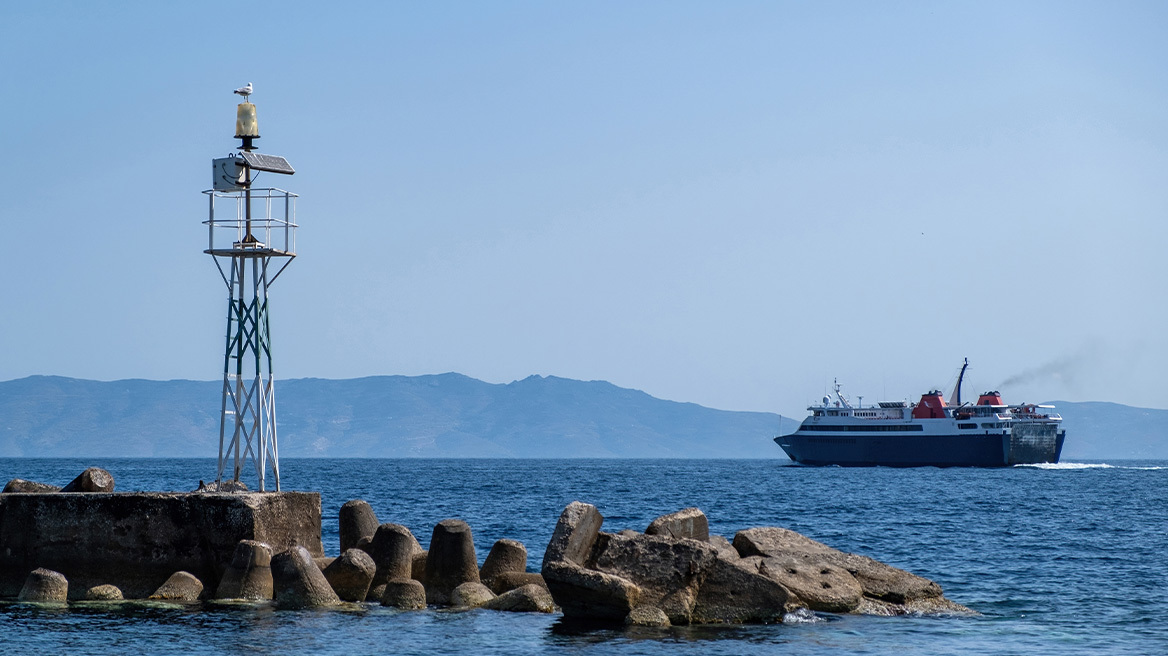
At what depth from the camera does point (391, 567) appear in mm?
21078

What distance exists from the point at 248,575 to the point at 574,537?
5.14 m

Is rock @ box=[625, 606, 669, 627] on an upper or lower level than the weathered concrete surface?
lower

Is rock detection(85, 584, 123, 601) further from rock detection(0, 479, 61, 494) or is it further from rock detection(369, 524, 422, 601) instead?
rock detection(369, 524, 422, 601)

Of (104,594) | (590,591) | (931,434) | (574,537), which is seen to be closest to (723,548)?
(574,537)

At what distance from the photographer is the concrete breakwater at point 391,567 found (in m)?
18.8

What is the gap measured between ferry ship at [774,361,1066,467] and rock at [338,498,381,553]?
107497 mm

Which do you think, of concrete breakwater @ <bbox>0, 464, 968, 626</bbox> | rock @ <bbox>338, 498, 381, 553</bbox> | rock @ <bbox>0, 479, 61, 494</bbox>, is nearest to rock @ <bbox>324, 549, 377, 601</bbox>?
concrete breakwater @ <bbox>0, 464, 968, 626</bbox>

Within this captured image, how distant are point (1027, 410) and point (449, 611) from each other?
121615 mm

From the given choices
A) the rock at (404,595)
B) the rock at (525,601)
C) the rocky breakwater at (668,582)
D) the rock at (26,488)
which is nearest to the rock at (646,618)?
the rocky breakwater at (668,582)

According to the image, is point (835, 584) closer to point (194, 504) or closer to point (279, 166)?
point (194, 504)

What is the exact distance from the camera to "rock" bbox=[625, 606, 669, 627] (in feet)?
60.5

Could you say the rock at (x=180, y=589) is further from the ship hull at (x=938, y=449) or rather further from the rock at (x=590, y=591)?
the ship hull at (x=938, y=449)

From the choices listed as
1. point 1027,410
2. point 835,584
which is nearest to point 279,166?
point 835,584

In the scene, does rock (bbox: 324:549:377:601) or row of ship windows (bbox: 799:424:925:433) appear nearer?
rock (bbox: 324:549:377:601)
